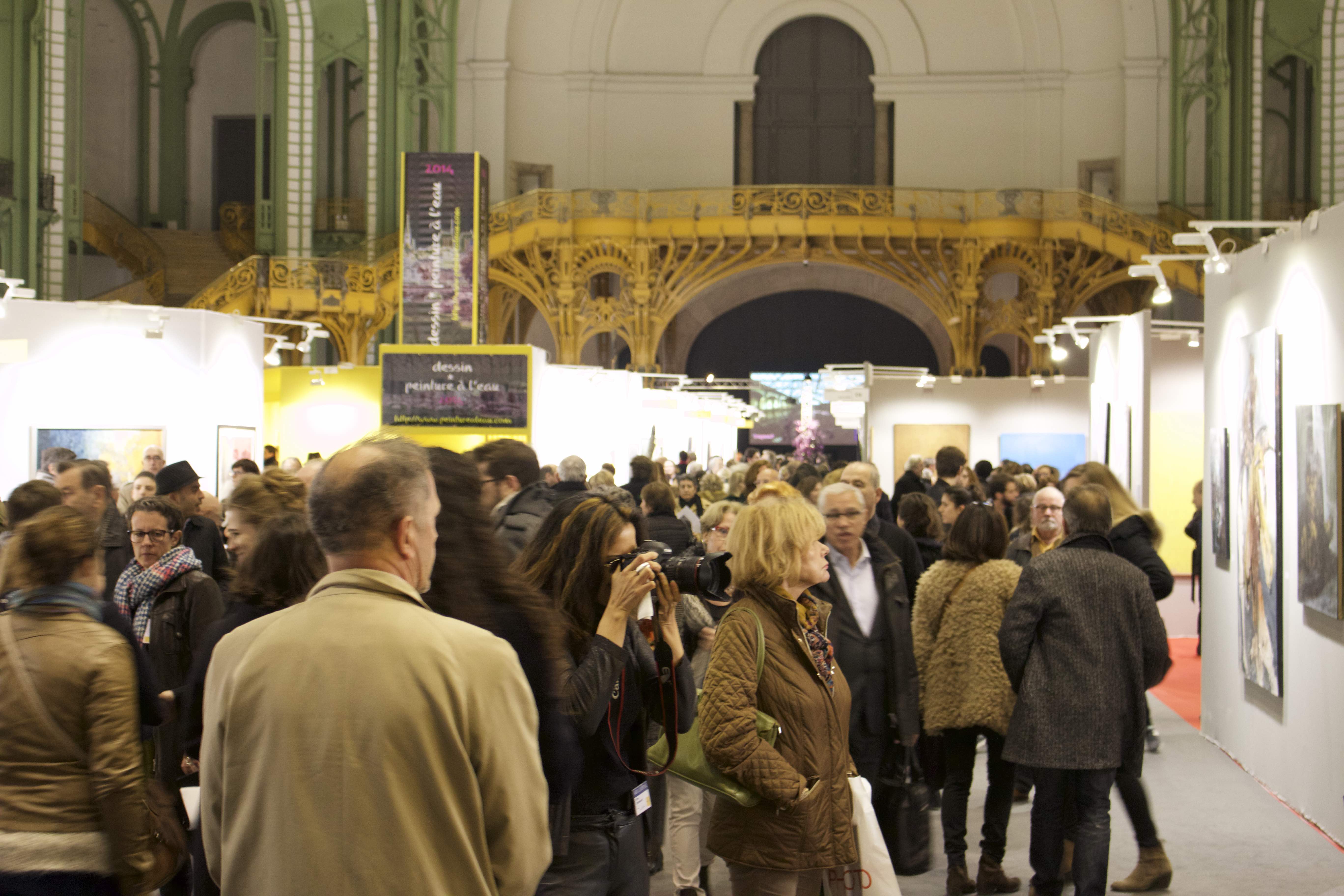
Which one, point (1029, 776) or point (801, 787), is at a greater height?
point (801, 787)

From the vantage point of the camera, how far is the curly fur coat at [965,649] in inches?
188

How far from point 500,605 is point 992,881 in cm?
331

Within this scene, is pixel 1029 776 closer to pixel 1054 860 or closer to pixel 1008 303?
pixel 1054 860

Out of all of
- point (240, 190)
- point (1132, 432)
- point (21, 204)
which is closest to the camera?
point (1132, 432)

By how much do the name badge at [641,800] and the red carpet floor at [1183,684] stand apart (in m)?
5.43

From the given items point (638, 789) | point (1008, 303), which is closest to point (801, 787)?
Answer: point (638, 789)

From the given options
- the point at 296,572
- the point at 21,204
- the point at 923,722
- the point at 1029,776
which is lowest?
the point at 1029,776

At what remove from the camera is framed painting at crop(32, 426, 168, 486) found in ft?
37.6

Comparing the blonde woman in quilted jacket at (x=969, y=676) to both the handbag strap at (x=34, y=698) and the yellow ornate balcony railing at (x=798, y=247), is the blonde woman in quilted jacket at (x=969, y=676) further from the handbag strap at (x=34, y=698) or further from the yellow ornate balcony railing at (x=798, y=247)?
the yellow ornate balcony railing at (x=798, y=247)

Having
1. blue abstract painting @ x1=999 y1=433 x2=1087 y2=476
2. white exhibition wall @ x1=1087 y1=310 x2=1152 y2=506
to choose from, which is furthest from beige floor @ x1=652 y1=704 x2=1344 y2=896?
blue abstract painting @ x1=999 y1=433 x2=1087 y2=476

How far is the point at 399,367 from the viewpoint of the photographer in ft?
41.9

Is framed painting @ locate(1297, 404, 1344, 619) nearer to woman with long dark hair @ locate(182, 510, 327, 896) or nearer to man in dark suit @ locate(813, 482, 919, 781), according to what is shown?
man in dark suit @ locate(813, 482, 919, 781)

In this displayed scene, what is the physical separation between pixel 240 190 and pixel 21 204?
10.0 meters

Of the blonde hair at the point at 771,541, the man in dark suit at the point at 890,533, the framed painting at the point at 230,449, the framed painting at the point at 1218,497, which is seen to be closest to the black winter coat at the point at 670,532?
the man in dark suit at the point at 890,533
